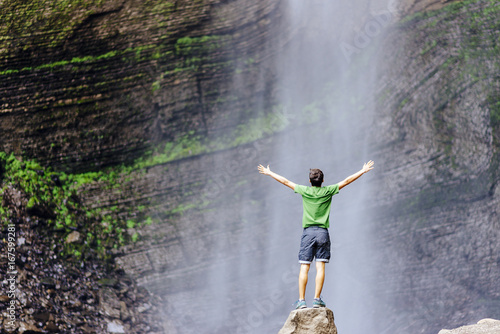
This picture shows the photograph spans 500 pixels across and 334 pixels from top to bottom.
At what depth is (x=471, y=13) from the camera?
11.6m

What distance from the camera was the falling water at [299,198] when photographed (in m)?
10.6

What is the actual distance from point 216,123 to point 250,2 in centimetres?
285

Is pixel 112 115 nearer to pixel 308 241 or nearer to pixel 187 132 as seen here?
pixel 187 132

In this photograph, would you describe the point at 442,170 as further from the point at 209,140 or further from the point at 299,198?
the point at 209,140

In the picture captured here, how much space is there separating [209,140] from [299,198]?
7.58 ft

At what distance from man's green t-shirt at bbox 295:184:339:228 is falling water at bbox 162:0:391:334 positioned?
5777mm

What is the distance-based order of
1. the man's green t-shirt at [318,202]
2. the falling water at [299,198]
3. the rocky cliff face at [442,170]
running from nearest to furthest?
1. the man's green t-shirt at [318,202]
2. the falling water at [299,198]
3. the rocky cliff face at [442,170]

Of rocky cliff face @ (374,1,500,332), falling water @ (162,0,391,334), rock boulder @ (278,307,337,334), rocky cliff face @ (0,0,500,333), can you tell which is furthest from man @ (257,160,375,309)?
rocky cliff face @ (374,1,500,332)

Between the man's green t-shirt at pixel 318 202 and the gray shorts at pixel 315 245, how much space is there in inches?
2.7

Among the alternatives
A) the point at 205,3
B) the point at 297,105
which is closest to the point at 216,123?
the point at 297,105

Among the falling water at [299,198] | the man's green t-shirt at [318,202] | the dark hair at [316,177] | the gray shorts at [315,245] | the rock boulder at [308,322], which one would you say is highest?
the falling water at [299,198]

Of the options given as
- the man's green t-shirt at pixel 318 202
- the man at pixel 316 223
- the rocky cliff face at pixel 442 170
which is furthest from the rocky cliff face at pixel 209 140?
the man's green t-shirt at pixel 318 202

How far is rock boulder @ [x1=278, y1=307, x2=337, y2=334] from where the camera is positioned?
5.22 m

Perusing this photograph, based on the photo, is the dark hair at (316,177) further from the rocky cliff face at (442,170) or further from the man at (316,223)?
the rocky cliff face at (442,170)
